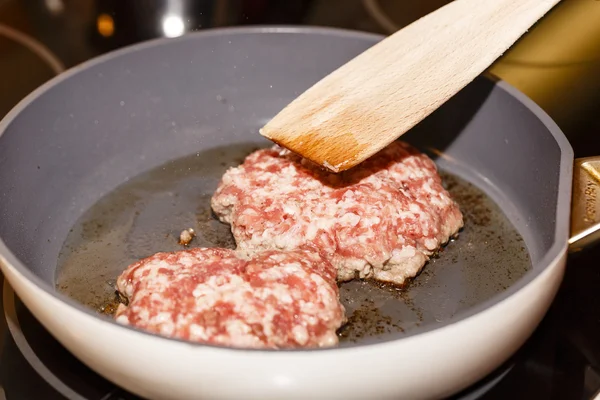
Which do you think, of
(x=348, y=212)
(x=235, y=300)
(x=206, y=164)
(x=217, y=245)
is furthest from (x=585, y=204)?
(x=206, y=164)

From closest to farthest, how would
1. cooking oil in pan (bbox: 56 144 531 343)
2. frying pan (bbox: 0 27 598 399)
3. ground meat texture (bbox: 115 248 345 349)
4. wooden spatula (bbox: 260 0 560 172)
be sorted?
frying pan (bbox: 0 27 598 399)
ground meat texture (bbox: 115 248 345 349)
cooking oil in pan (bbox: 56 144 531 343)
wooden spatula (bbox: 260 0 560 172)

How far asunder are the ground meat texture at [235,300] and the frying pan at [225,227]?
135mm

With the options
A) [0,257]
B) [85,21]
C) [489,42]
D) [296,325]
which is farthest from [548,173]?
[85,21]

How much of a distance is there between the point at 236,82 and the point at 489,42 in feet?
3.14

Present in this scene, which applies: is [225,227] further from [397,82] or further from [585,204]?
[585,204]

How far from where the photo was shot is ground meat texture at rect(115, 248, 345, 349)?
5.27 ft

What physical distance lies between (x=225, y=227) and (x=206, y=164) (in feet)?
1.16

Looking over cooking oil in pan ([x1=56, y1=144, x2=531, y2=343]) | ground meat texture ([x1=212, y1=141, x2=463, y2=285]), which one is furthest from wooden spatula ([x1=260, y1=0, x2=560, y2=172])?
cooking oil in pan ([x1=56, y1=144, x2=531, y2=343])

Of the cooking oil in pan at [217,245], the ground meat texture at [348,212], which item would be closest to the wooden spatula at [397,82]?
the ground meat texture at [348,212]

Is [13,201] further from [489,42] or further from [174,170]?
[489,42]

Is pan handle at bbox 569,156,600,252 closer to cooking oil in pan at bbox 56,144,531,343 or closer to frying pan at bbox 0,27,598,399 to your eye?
frying pan at bbox 0,27,598,399

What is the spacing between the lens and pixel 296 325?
5.43 feet

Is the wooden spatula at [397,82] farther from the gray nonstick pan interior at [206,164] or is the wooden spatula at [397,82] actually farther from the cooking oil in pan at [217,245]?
the cooking oil in pan at [217,245]

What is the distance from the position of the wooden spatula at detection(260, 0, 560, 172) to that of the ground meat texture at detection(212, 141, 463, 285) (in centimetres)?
13
